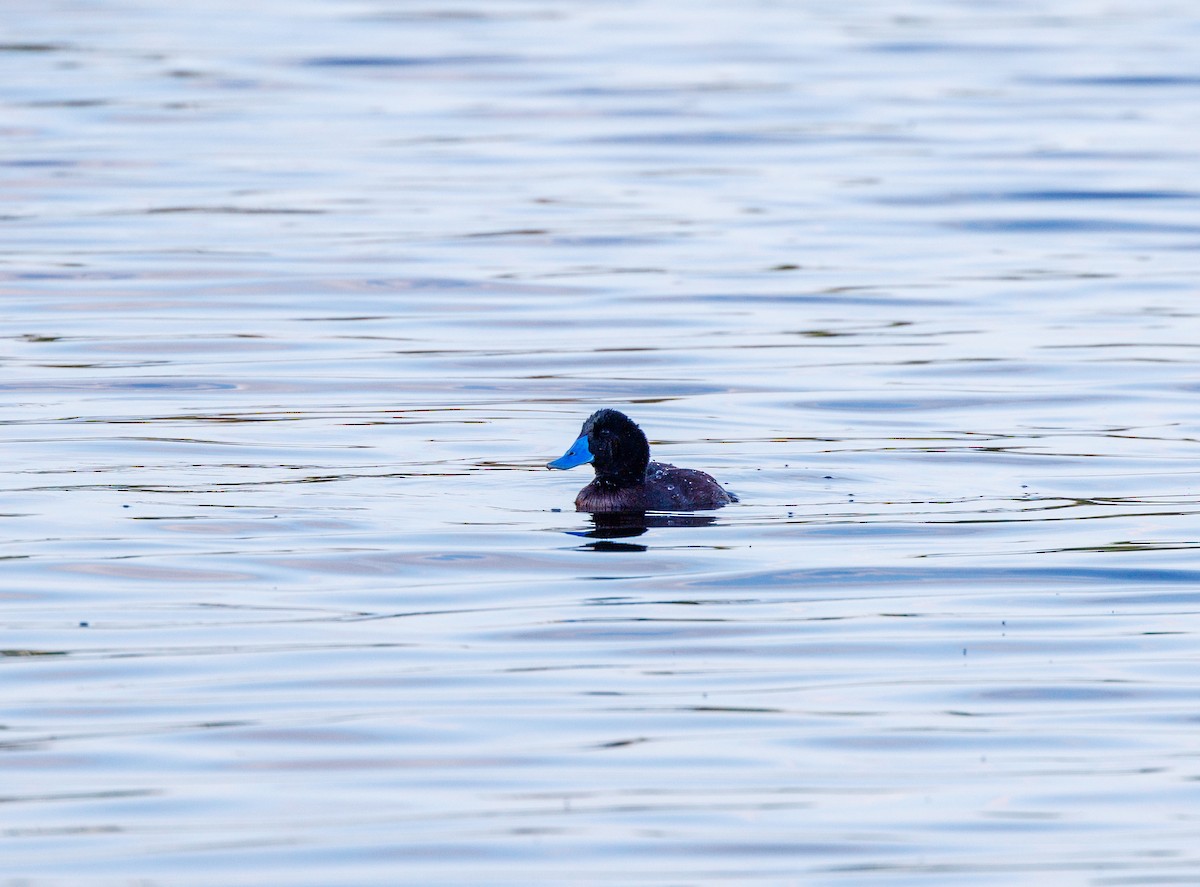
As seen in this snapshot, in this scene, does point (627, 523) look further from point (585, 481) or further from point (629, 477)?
point (585, 481)

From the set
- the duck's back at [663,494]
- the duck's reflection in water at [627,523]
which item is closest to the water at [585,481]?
the duck's reflection in water at [627,523]

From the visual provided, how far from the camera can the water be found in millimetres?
7293

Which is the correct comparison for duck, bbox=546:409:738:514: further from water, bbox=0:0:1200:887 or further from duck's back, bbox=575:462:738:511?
water, bbox=0:0:1200:887

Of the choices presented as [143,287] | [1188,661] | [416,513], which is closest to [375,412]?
[416,513]

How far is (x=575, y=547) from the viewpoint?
11.1 meters

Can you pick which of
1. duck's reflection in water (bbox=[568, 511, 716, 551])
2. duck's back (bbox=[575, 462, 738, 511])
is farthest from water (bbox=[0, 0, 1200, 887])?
duck's back (bbox=[575, 462, 738, 511])

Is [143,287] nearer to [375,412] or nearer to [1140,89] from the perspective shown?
[375,412]

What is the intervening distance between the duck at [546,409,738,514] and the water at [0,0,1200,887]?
0.58 feet

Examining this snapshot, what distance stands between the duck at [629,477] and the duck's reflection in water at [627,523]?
0.18 ft

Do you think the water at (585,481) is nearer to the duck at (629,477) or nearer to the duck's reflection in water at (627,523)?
the duck's reflection in water at (627,523)

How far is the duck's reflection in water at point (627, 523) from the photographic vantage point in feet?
37.5

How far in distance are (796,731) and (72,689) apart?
2.56 m

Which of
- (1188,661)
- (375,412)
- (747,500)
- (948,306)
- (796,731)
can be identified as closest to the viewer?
(796,731)

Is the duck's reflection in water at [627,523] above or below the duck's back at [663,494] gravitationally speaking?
below
